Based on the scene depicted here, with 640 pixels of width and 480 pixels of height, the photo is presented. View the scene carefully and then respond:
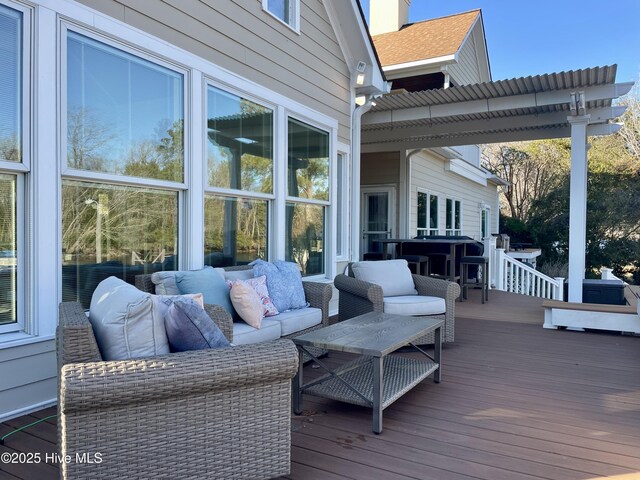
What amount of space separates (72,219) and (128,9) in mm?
1503

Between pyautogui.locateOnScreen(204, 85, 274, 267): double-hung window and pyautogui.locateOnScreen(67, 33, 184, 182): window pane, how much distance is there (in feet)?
1.31

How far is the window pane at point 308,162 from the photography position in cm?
522

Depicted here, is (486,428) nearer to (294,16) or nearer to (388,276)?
(388,276)

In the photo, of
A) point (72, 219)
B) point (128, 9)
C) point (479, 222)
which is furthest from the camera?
point (479, 222)

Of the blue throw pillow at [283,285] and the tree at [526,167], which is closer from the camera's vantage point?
the blue throw pillow at [283,285]

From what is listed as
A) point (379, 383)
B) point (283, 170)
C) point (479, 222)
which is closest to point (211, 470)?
point (379, 383)

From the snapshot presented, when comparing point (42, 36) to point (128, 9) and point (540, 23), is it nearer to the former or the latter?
point (128, 9)

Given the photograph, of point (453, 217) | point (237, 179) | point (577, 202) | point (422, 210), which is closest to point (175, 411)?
point (237, 179)

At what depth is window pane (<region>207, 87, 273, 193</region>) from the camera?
4086mm

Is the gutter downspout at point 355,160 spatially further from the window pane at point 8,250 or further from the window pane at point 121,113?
the window pane at point 8,250

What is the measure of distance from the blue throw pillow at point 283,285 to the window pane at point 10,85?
6.36 ft

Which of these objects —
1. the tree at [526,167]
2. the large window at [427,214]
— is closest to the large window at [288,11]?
the large window at [427,214]

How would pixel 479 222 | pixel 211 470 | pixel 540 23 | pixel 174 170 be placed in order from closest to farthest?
1. pixel 211 470
2. pixel 174 170
3. pixel 479 222
4. pixel 540 23

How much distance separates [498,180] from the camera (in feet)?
54.7
